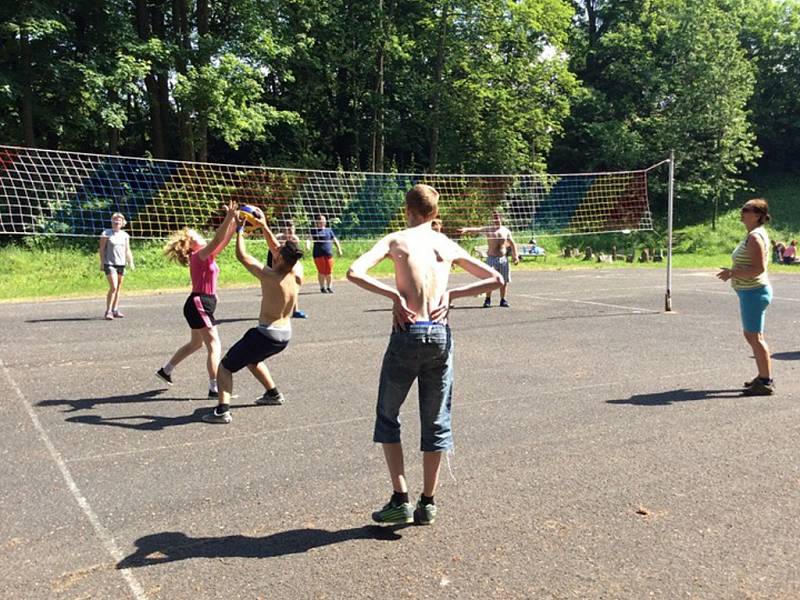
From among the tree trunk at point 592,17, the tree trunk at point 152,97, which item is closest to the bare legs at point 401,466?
the tree trunk at point 152,97

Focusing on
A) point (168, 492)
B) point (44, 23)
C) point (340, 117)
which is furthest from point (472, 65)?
point (168, 492)

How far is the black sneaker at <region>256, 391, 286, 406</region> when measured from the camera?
6.53 metres

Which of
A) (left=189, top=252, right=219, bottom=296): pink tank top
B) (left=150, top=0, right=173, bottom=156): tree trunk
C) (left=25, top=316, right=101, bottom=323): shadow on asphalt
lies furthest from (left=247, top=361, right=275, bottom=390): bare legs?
(left=150, top=0, right=173, bottom=156): tree trunk

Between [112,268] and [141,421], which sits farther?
[112,268]

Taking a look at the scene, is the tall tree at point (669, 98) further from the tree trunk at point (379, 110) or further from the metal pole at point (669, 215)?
the metal pole at point (669, 215)

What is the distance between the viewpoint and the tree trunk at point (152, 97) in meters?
26.2

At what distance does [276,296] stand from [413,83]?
3035 cm

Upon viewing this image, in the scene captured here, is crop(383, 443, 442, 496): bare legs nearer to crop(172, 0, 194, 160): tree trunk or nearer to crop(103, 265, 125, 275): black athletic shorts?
crop(103, 265, 125, 275): black athletic shorts

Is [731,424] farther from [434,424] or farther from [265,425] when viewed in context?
[265,425]

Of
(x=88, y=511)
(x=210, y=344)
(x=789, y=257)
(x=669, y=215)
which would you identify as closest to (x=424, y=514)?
(x=88, y=511)

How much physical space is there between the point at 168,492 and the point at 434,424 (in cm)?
182

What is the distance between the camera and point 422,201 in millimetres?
3811

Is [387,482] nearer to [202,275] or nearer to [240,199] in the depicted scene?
[202,275]

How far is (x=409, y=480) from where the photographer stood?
465 cm
